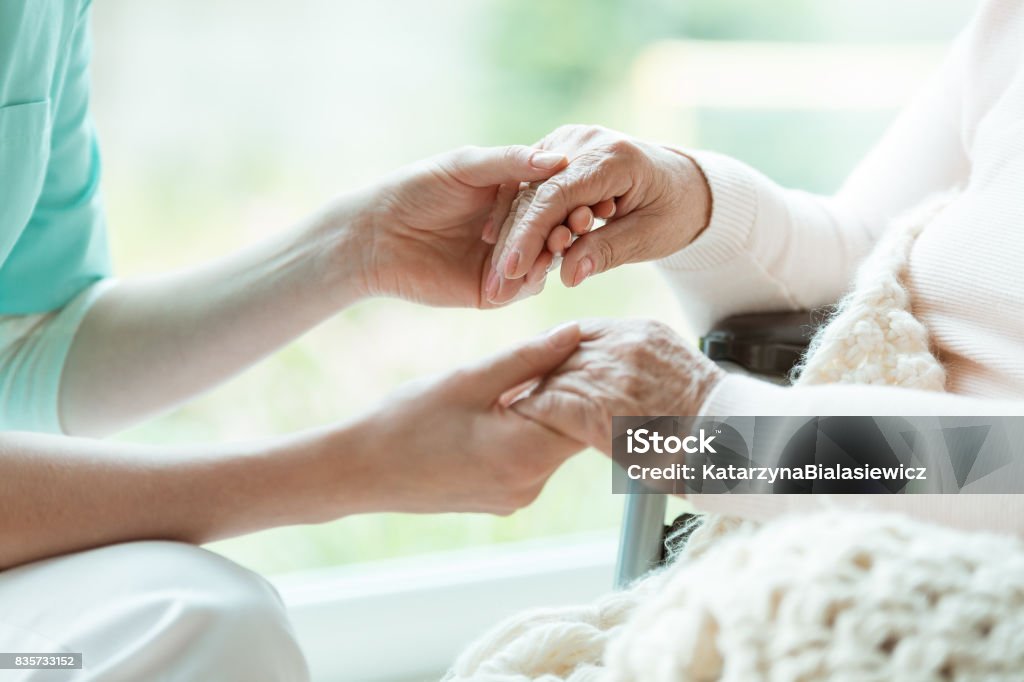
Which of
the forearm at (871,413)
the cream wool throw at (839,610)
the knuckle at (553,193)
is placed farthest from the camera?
the knuckle at (553,193)

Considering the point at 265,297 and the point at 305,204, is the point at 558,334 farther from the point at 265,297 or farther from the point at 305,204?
the point at 305,204

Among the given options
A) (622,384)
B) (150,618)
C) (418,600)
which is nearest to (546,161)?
(622,384)

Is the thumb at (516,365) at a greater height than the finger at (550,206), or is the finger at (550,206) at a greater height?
the finger at (550,206)

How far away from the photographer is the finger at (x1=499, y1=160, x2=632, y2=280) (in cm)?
88

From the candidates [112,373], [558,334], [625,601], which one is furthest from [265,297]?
[625,601]

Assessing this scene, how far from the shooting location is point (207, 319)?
3.51 feet

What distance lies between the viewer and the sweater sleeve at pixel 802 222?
1.06 metres

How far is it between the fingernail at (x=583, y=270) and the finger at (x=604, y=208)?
6 centimetres

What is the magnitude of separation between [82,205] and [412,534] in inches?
52.7

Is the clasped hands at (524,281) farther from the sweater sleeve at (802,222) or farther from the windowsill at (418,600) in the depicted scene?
the windowsill at (418,600)

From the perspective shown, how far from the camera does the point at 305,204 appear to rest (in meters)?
2.16

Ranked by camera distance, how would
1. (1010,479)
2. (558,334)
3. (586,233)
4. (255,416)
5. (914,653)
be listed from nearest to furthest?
(914,653)
(1010,479)
(558,334)
(586,233)
(255,416)

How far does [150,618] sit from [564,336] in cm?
38

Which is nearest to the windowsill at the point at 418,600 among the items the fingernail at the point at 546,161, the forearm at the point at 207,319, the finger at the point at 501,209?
the forearm at the point at 207,319
